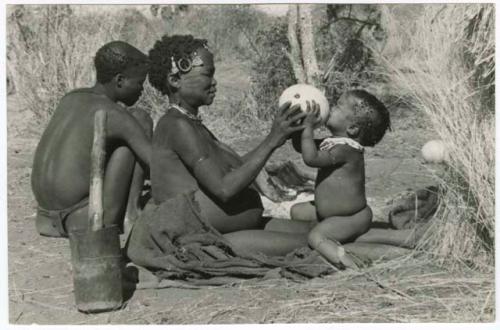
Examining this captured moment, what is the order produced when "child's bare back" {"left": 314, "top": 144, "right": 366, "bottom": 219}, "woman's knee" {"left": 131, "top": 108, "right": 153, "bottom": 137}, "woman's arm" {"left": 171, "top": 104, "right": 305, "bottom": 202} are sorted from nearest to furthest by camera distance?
"woman's arm" {"left": 171, "top": 104, "right": 305, "bottom": 202}
"child's bare back" {"left": 314, "top": 144, "right": 366, "bottom": 219}
"woman's knee" {"left": 131, "top": 108, "right": 153, "bottom": 137}

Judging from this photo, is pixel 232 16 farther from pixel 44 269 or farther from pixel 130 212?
pixel 44 269

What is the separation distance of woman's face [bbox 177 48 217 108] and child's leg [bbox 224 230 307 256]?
83cm

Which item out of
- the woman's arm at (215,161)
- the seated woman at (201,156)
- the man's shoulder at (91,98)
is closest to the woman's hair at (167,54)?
the seated woman at (201,156)

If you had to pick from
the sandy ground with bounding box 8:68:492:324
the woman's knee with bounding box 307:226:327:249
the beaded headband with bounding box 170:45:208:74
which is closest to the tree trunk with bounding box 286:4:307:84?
the sandy ground with bounding box 8:68:492:324

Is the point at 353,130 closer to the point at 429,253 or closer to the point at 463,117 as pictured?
the point at 463,117

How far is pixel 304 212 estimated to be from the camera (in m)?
5.02

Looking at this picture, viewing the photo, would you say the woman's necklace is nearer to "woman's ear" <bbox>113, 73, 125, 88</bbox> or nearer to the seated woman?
the seated woman

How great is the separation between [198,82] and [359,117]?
3.30 feet

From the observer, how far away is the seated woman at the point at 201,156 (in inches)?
169

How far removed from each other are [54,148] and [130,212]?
713 mm

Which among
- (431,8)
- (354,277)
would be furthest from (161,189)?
(431,8)

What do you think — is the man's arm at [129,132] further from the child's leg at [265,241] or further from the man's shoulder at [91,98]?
the child's leg at [265,241]

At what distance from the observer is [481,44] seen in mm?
4371

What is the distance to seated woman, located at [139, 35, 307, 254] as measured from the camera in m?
4.30
